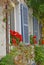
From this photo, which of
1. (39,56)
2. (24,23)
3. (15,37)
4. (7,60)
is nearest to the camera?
(7,60)

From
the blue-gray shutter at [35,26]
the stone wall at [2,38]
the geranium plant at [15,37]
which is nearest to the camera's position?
the stone wall at [2,38]

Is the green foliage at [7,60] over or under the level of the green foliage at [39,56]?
over

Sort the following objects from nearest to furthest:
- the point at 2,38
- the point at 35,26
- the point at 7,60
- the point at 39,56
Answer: the point at 7,60
the point at 2,38
the point at 39,56
the point at 35,26

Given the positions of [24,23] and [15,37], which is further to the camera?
[24,23]

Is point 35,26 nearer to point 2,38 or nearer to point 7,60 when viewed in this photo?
point 2,38

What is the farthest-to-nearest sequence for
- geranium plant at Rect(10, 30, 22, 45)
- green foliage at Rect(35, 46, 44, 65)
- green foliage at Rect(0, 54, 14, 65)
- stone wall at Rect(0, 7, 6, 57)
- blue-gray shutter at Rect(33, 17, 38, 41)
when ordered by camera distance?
1. blue-gray shutter at Rect(33, 17, 38, 41)
2. green foliage at Rect(35, 46, 44, 65)
3. geranium plant at Rect(10, 30, 22, 45)
4. stone wall at Rect(0, 7, 6, 57)
5. green foliage at Rect(0, 54, 14, 65)

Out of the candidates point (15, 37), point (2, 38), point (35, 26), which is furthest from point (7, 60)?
point (35, 26)

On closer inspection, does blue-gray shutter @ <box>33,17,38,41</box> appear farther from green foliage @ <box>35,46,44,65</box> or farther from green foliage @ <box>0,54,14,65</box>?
green foliage @ <box>0,54,14,65</box>

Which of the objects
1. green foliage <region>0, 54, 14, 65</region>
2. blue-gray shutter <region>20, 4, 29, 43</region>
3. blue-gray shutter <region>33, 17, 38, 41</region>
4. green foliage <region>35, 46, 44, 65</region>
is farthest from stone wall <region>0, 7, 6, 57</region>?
blue-gray shutter <region>33, 17, 38, 41</region>

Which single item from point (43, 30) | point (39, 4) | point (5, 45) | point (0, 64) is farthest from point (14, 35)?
point (43, 30)

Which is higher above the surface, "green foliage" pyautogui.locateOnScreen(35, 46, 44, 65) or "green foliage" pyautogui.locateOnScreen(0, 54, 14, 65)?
"green foliage" pyautogui.locateOnScreen(0, 54, 14, 65)

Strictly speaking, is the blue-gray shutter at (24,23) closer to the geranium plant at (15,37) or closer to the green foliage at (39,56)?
the green foliage at (39,56)

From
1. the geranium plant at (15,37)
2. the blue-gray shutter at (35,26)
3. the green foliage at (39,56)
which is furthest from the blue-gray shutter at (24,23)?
the blue-gray shutter at (35,26)

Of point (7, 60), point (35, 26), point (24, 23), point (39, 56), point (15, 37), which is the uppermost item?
point (24, 23)
